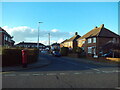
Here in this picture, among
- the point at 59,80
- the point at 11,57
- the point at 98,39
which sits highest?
the point at 98,39

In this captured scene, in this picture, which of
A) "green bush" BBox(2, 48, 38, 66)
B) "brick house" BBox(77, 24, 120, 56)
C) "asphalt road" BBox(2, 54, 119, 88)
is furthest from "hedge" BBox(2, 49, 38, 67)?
"brick house" BBox(77, 24, 120, 56)

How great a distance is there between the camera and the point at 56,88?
611 cm

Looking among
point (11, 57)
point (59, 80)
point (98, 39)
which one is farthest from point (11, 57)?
point (98, 39)

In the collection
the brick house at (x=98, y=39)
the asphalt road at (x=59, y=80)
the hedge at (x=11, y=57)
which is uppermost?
the brick house at (x=98, y=39)

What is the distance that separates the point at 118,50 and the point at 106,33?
42.8 feet

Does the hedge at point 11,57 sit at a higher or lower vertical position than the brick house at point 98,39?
lower

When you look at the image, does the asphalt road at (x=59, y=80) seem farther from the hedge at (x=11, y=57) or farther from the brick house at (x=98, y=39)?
the brick house at (x=98, y=39)

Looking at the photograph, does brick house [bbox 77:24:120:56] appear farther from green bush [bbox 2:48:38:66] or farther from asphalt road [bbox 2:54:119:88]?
asphalt road [bbox 2:54:119:88]

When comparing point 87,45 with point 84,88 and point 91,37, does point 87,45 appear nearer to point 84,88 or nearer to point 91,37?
point 91,37

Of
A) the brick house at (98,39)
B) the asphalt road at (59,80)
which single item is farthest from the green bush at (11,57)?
the brick house at (98,39)

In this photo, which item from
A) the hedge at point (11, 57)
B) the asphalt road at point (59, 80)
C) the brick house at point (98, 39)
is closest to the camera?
the asphalt road at point (59, 80)

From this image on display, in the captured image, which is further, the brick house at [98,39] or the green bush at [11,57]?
the brick house at [98,39]

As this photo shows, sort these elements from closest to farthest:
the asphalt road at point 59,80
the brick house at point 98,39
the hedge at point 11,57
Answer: the asphalt road at point 59,80 < the hedge at point 11,57 < the brick house at point 98,39

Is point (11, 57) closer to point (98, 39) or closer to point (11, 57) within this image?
point (11, 57)
